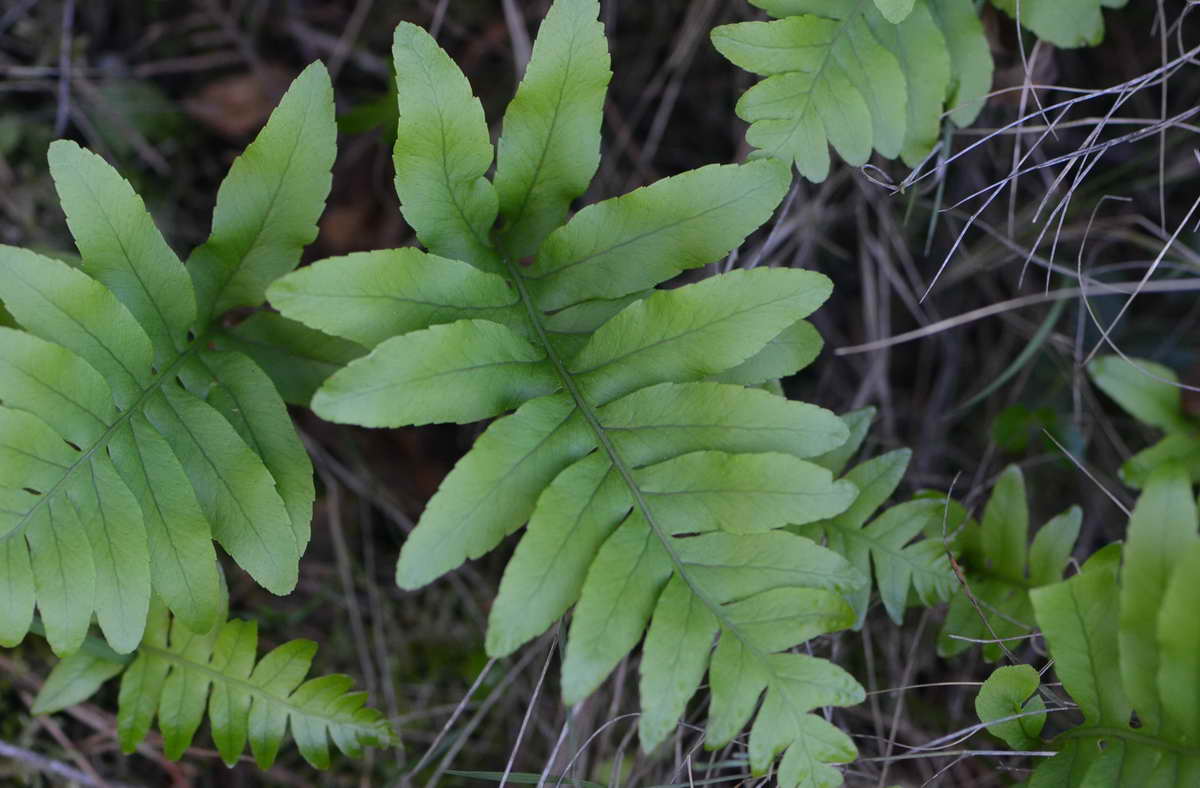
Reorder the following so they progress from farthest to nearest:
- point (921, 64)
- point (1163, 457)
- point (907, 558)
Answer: point (1163, 457) < point (907, 558) < point (921, 64)

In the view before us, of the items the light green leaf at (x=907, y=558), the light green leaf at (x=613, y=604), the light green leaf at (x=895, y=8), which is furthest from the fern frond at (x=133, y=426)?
the light green leaf at (x=907, y=558)

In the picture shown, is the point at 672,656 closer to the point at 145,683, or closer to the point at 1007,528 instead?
the point at 1007,528

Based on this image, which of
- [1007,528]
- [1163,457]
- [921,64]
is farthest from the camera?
[1163,457]

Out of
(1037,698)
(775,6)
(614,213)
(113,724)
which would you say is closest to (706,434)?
(614,213)

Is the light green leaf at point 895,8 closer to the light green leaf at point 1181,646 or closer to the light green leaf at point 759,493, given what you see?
the light green leaf at point 759,493

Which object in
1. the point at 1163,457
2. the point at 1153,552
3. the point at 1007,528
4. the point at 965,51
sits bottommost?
the point at 1163,457

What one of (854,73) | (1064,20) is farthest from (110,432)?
(1064,20)
